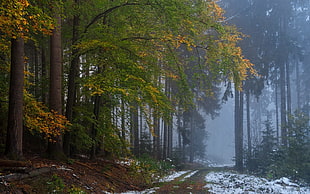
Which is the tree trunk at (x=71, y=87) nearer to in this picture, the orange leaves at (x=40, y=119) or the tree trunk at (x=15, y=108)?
the orange leaves at (x=40, y=119)

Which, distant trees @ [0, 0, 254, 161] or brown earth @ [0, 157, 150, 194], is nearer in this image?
brown earth @ [0, 157, 150, 194]

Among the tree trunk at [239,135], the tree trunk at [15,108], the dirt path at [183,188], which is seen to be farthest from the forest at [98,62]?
the tree trunk at [239,135]

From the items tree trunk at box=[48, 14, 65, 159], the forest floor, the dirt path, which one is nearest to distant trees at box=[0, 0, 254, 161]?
tree trunk at box=[48, 14, 65, 159]

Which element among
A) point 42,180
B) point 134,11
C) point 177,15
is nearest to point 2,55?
point 134,11

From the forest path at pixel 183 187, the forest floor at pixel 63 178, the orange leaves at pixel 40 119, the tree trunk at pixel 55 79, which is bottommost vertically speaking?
the forest path at pixel 183 187

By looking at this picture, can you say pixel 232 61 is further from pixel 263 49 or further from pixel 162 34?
pixel 263 49

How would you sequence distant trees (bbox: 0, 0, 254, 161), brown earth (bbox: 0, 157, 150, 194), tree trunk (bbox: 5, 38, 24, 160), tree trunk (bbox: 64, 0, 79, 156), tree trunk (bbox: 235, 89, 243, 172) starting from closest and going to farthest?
1. brown earth (bbox: 0, 157, 150, 194)
2. tree trunk (bbox: 5, 38, 24, 160)
3. distant trees (bbox: 0, 0, 254, 161)
4. tree trunk (bbox: 64, 0, 79, 156)
5. tree trunk (bbox: 235, 89, 243, 172)

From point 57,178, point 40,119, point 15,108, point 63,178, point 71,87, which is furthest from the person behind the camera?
point 71,87

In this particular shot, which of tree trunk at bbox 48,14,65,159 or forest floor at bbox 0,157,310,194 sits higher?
tree trunk at bbox 48,14,65,159

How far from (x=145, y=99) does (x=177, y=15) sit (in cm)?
296

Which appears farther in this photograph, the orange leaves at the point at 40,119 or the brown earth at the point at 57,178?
the orange leaves at the point at 40,119

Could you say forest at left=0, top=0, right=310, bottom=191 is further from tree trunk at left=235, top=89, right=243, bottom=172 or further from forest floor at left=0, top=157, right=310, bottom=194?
tree trunk at left=235, top=89, right=243, bottom=172

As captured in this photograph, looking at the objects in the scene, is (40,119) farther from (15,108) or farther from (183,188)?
(183,188)

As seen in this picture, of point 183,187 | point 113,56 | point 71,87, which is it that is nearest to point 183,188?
point 183,187
